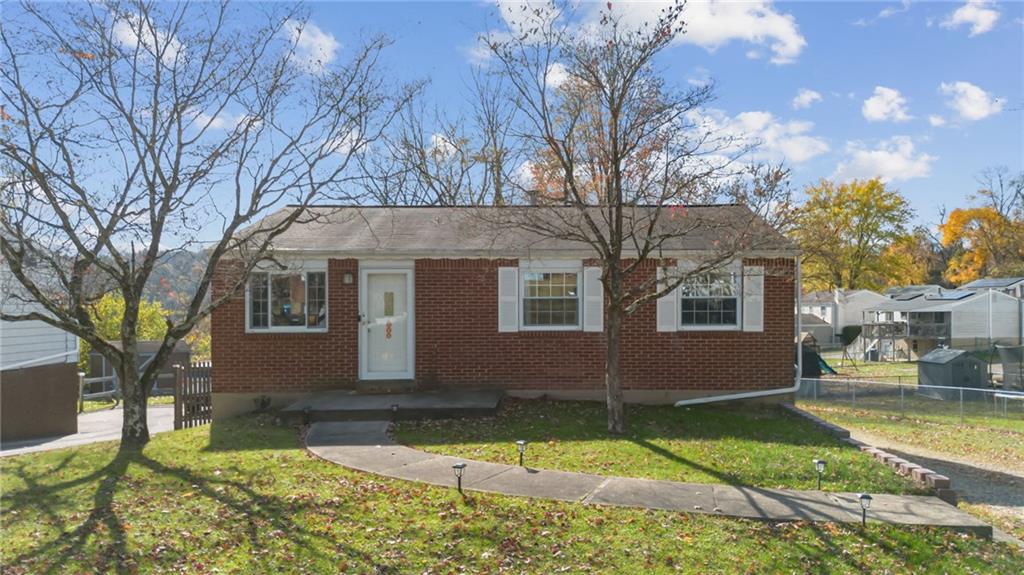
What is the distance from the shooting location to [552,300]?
12.3 meters

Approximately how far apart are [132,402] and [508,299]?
6133 mm

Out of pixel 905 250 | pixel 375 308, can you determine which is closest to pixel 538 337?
pixel 375 308

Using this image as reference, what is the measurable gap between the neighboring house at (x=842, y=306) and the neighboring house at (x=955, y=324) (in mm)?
5797

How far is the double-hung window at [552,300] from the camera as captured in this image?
12312 millimetres

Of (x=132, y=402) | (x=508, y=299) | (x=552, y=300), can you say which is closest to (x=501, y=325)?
(x=508, y=299)

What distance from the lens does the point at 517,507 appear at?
20.5ft

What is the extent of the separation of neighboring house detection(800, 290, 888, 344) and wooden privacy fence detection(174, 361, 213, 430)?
36.7m

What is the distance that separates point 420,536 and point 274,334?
296 inches

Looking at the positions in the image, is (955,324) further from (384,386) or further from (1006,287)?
(384,386)

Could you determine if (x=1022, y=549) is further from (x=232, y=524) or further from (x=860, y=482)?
(x=232, y=524)

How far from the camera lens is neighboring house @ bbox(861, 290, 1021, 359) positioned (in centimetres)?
3303

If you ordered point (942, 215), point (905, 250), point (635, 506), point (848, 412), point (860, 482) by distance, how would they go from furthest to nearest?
point (942, 215) → point (905, 250) → point (848, 412) → point (860, 482) → point (635, 506)

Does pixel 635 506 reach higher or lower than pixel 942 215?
lower

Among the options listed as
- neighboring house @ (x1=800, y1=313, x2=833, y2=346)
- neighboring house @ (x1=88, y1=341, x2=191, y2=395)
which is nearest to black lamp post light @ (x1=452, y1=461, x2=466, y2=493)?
neighboring house @ (x1=88, y1=341, x2=191, y2=395)
